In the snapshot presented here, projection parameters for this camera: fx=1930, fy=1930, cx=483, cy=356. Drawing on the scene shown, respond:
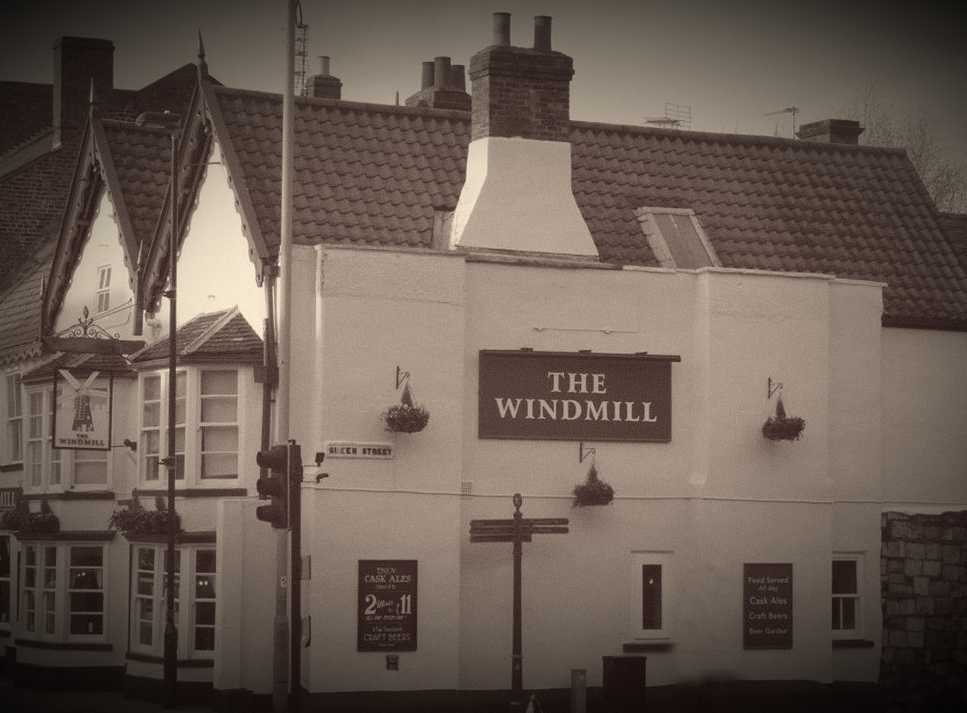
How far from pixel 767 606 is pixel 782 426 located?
3.05 m

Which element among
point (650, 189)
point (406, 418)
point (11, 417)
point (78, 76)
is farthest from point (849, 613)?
point (78, 76)

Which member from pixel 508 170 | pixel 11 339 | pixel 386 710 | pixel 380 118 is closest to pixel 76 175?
pixel 11 339

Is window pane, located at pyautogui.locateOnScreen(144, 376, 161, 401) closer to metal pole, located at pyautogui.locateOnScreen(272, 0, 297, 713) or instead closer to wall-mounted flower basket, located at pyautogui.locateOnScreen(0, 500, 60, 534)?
wall-mounted flower basket, located at pyautogui.locateOnScreen(0, 500, 60, 534)

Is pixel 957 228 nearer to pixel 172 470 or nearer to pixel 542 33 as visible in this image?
pixel 542 33

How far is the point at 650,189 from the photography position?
117 ft

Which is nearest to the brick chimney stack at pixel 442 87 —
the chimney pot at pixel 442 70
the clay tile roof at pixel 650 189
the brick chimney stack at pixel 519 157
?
the chimney pot at pixel 442 70

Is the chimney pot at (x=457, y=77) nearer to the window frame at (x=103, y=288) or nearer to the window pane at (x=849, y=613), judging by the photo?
the window frame at (x=103, y=288)

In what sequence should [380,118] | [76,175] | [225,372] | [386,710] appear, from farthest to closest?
1. [76,175]
2. [380,118]
3. [225,372]
4. [386,710]

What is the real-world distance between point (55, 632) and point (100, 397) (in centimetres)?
461

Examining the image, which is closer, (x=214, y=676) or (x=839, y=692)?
(x=214, y=676)

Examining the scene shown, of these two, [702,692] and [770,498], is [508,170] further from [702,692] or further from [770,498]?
[702,692]

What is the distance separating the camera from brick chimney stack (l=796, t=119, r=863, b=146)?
136 ft

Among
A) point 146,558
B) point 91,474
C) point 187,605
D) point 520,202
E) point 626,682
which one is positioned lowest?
point 626,682

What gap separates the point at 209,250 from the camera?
34.3 metres
